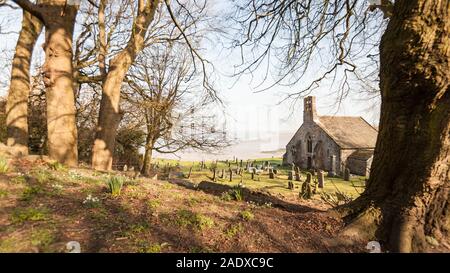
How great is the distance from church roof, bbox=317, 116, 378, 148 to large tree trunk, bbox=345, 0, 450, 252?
93.3ft

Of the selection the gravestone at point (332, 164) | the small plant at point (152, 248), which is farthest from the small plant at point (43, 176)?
the gravestone at point (332, 164)

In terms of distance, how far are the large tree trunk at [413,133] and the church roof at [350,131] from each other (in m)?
28.4

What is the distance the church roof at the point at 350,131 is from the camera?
103ft

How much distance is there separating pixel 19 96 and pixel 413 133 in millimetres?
9364

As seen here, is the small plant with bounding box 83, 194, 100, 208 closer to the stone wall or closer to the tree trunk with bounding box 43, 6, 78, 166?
the tree trunk with bounding box 43, 6, 78, 166

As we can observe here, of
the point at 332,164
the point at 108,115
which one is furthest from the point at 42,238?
the point at 332,164

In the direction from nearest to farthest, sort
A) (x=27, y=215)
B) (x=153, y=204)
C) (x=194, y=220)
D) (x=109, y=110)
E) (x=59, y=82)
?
1. (x=27, y=215)
2. (x=194, y=220)
3. (x=153, y=204)
4. (x=59, y=82)
5. (x=109, y=110)

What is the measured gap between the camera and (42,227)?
9.48 feet

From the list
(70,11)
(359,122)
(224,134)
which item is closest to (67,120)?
(70,11)

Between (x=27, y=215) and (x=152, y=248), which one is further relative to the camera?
(x=27, y=215)

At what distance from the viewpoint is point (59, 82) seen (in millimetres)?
6156

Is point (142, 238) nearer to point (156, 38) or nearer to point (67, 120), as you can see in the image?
point (67, 120)

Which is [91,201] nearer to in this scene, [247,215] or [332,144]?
[247,215]

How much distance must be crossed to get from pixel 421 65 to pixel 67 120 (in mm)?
6661
